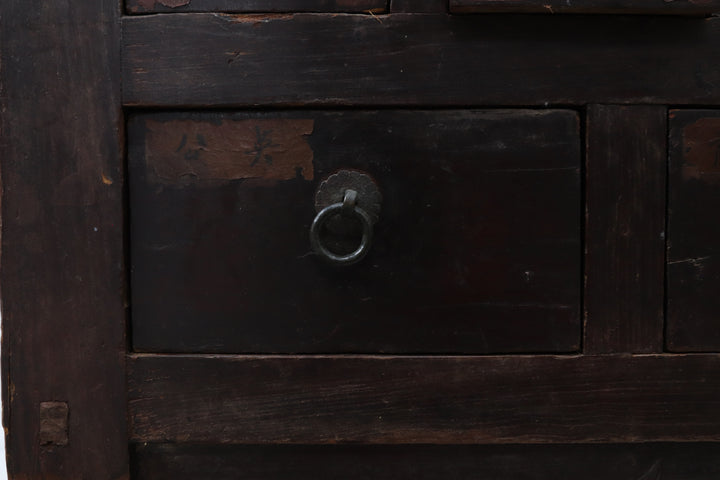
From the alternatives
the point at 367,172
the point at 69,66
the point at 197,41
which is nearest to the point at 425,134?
the point at 367,172

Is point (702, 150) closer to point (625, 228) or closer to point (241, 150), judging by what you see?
point (625, 228)

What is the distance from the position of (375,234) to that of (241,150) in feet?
0.62

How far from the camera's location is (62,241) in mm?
683

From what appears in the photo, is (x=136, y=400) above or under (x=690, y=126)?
under

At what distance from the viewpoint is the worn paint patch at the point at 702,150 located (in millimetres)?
675

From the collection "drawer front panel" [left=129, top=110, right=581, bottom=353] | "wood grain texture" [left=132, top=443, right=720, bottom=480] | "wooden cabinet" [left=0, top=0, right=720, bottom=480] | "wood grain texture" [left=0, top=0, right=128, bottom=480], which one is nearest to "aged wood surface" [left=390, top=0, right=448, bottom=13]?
"wooden cabinet" [left=0, top=0, right=720, bottom=480]

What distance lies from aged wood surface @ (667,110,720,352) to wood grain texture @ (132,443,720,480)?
0.15 meters

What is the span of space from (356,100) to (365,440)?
16.1 inches

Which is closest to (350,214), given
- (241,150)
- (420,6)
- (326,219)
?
(326,219)

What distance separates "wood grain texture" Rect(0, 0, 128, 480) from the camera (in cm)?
68

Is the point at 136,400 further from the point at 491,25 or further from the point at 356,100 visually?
the point at 491,25

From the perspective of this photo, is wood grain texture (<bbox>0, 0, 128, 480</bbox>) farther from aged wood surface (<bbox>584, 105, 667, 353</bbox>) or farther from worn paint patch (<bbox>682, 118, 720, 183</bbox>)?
worn paint patch (<bbox>682, 118, 720, 183</bbox>)

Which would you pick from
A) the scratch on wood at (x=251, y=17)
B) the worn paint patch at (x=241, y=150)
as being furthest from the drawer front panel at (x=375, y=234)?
the scratch on wood at (x=251, y=17)

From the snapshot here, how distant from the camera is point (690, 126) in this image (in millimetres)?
675
